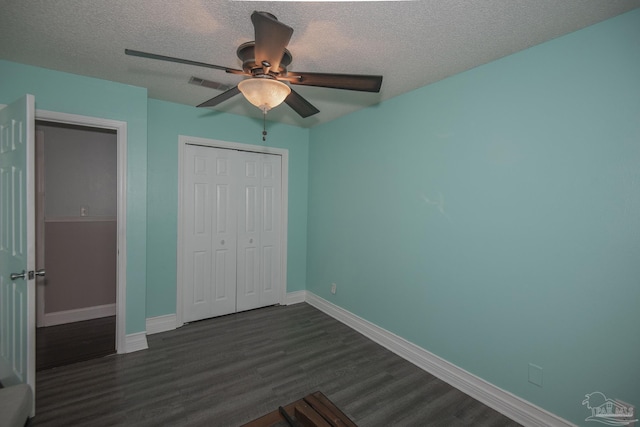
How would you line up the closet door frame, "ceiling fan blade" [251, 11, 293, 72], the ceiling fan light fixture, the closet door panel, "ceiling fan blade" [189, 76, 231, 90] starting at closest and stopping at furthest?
"ceiling fan blade" [251, 11, 293, 72], the ceiling fan light fixture, "ceiling fan blade" [189, 76, 231, 90], the closet door frame, the closet door panel

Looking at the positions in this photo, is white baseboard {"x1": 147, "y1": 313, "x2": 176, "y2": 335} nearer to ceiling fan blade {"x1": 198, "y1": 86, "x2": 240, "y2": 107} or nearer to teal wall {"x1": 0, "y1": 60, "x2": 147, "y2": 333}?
teal wall {"x1": 0, "y1": 60, "x2": 147, "y2": 333}

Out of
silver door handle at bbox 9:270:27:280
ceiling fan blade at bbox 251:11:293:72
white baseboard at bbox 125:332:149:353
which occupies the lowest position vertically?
white baseboard at bbox 125:332:149:353

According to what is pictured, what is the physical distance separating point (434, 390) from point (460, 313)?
643mm

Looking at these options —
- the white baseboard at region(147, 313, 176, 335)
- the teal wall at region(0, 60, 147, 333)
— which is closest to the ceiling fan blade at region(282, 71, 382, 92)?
the teal wall at region(0, 60, 147, 333)

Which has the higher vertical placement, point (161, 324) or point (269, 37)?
point (269, 37)

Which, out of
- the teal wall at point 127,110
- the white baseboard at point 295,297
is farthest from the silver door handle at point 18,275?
the white baseboard at point 295,297

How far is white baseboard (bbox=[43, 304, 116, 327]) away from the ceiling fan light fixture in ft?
12.1

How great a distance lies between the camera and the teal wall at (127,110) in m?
2.34

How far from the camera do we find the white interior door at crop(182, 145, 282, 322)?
132 inches

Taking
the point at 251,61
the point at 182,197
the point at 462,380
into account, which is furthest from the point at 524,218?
the point at 182,197

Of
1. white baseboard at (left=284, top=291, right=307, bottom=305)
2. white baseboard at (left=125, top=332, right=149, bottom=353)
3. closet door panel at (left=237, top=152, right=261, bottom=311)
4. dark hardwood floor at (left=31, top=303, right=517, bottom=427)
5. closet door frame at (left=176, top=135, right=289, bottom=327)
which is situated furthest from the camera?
white baseboard at (left=284, top=291, right=307, bottom=305)

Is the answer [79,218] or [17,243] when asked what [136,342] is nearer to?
[17,243]

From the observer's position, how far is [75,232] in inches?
137

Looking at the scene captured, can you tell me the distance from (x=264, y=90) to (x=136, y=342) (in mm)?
2737
